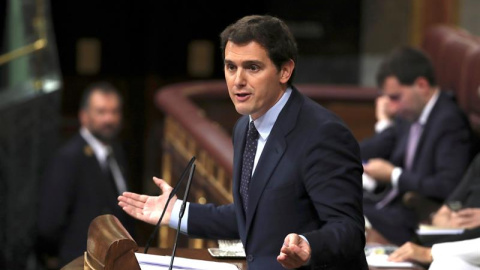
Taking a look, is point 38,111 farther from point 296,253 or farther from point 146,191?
point 296,253

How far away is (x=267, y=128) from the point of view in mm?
2965

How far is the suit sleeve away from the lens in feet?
8.90

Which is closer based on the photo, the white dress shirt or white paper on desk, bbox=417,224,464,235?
the white dress shirt

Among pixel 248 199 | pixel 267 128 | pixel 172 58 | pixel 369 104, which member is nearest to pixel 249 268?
pixel 248 199

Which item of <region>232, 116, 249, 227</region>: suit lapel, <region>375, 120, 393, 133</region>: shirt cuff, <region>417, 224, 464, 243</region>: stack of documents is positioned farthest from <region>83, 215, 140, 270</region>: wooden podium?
<region>375, 120, 393, 133</region>: shirt cuff

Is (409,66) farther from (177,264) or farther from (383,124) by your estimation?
(177,264)

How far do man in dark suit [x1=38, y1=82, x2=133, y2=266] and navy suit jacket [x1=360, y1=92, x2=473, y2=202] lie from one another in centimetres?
215

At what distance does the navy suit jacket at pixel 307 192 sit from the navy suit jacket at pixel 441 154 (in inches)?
104

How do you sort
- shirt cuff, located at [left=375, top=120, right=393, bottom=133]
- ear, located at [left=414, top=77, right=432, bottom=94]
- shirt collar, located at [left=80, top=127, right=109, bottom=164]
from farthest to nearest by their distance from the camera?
1. shirt collar, located at [left=80, top=127, right=109, bottom=164]
2. shirt cuff, located at [left=375, top=120, right=393, bottom=133]
3. ear, located at [left=414, top=77, right=432, bottom=94]

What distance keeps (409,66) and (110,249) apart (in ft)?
11.1

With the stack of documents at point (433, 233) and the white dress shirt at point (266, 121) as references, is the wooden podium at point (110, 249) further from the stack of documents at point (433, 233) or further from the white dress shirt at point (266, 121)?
the stack of documents at point (433, 233)

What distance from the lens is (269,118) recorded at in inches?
116

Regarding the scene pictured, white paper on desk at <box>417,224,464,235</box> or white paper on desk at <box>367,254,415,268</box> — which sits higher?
white paper on desk at <box>367,254,415,268</box>

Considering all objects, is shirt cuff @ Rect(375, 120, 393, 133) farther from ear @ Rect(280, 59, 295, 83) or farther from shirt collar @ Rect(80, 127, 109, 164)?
ear @ Rect(280, 59, 295, 83)
